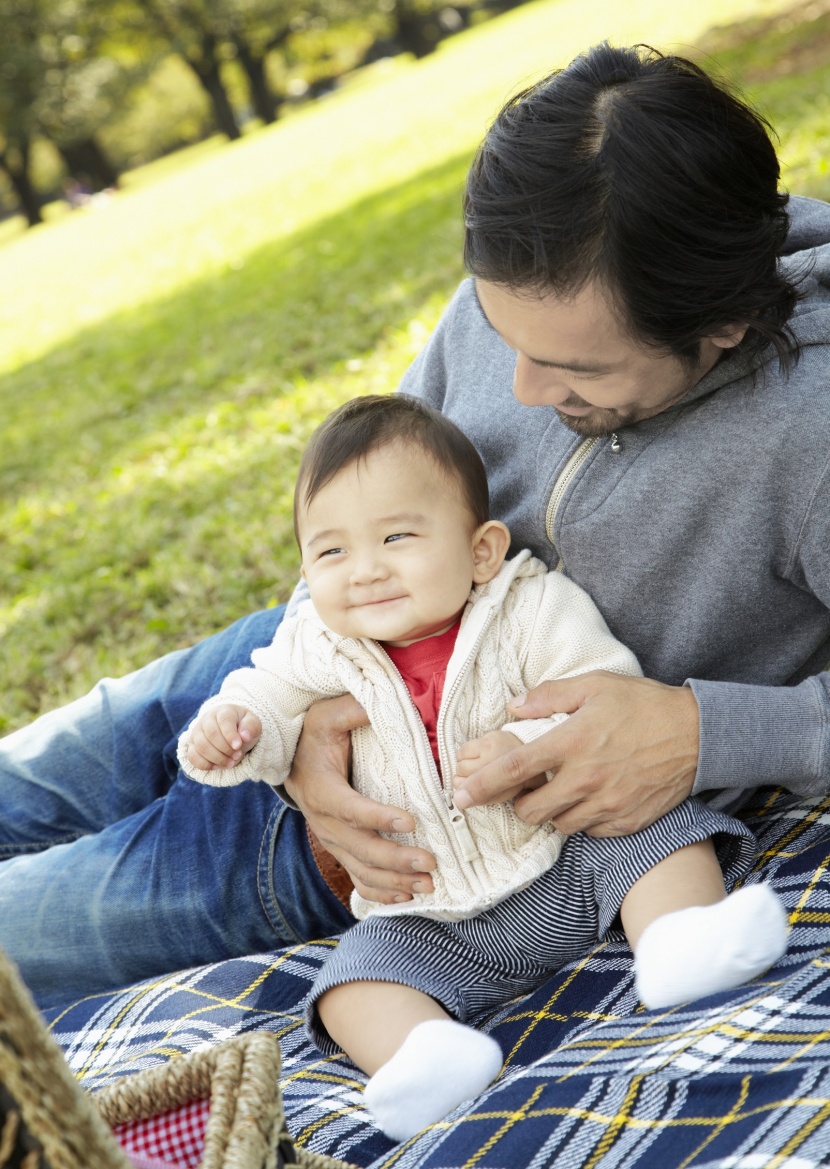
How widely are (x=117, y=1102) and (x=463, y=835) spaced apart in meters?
0.83

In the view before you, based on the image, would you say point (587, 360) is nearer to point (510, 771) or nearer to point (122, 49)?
point (510, 771)

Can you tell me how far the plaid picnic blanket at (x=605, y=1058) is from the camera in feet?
4.62

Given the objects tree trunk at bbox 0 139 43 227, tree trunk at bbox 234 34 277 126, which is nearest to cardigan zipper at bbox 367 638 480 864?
tree trunk at bbox 0 139 43 227

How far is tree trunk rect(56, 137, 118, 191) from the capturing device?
43688 mm

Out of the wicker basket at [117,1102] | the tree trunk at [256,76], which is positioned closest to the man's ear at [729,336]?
the wicker basket at [117,1102]

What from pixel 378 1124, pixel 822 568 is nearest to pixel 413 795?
pixel 378 1124

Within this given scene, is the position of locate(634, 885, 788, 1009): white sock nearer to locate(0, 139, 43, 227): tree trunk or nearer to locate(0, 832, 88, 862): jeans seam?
locate(0, 832, 88, 862): jeans seam

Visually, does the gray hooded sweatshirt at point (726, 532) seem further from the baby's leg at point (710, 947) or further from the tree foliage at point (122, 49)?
the tree foliage at point (122, 49)

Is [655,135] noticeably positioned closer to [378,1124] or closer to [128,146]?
[378,1124]

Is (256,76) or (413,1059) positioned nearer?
(413,1059)

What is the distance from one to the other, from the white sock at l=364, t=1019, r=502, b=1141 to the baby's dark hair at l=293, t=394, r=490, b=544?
3.31 ft

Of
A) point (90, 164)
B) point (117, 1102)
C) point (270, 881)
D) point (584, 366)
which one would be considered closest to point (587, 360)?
point (584, 366)

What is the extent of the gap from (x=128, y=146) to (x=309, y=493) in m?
57.3

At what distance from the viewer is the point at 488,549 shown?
7.61 feet
